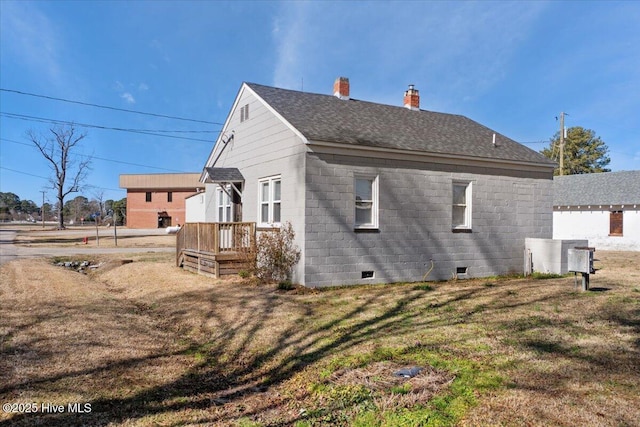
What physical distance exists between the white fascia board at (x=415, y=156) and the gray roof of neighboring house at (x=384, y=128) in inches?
4.0

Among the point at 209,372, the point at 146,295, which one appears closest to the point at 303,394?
the point at 209,372

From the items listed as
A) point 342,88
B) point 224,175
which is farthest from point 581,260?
point 224,175

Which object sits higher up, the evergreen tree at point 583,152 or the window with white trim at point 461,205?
the evergreen tree at point 583,152

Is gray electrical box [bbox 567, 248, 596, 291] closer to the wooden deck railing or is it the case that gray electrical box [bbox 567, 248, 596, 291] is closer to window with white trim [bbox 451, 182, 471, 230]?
window with white trim [bbox 451, 182, 471, 230]

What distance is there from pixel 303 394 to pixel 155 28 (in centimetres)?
2103

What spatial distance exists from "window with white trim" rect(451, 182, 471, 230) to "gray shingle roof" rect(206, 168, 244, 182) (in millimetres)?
6777

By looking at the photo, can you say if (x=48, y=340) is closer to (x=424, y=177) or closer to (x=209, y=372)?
(x=209, y=372)

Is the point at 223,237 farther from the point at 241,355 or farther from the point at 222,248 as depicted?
the point at 241,355

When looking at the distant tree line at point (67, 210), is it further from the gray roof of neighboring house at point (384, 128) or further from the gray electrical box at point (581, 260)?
the gray electrical box at point (581, 260)

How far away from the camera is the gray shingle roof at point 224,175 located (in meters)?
14.0

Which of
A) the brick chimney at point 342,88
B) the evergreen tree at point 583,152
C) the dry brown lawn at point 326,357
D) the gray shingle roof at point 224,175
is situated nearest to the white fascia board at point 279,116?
the gray shingle roof at point 224,175

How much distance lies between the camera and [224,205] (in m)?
16.3

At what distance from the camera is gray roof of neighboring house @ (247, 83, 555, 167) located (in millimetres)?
11828

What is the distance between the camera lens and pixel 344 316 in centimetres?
786
